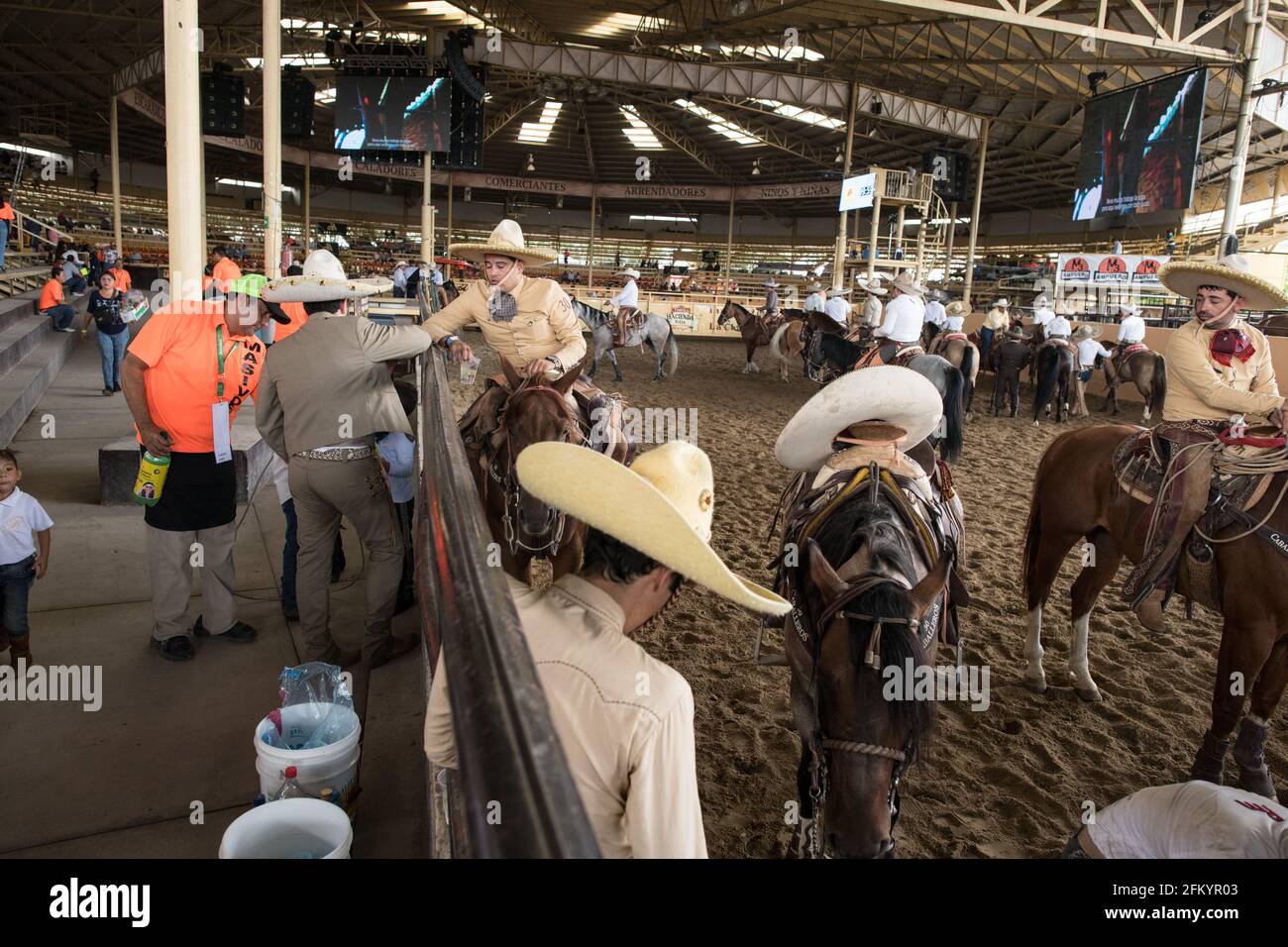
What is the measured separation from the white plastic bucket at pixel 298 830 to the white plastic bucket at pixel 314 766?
0.26 metres

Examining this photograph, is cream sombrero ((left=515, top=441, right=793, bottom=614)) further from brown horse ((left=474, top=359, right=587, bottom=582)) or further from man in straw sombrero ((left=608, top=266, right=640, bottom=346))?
man in straw sombrero ((left=608, top=266, right=640, bottom=346))

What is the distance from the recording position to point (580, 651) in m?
1.43

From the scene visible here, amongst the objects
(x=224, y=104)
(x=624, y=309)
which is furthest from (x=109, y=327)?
(x=224, y=104)

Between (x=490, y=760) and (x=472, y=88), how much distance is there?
73.2 feet

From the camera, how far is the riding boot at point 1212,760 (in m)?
3.75

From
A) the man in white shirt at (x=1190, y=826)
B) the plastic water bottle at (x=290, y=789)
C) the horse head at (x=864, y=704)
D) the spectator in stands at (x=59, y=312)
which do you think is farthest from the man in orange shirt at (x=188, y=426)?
the spectator in stands at (x=59, y=312)

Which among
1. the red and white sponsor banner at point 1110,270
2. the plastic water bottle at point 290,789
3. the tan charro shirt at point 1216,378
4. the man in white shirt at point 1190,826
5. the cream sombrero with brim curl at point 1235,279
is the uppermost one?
the red and white sponsor banner at point 1110,270

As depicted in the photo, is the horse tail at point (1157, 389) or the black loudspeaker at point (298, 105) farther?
the black loudspeaker at point (298, 105)

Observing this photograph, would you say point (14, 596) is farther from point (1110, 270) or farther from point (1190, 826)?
point (1110, 270)

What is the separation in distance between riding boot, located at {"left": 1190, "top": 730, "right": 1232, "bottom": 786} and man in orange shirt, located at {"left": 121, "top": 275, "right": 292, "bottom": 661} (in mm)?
4724

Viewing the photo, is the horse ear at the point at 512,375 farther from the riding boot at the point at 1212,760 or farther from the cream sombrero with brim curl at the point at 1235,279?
the riding boot at the point at 1212,760
